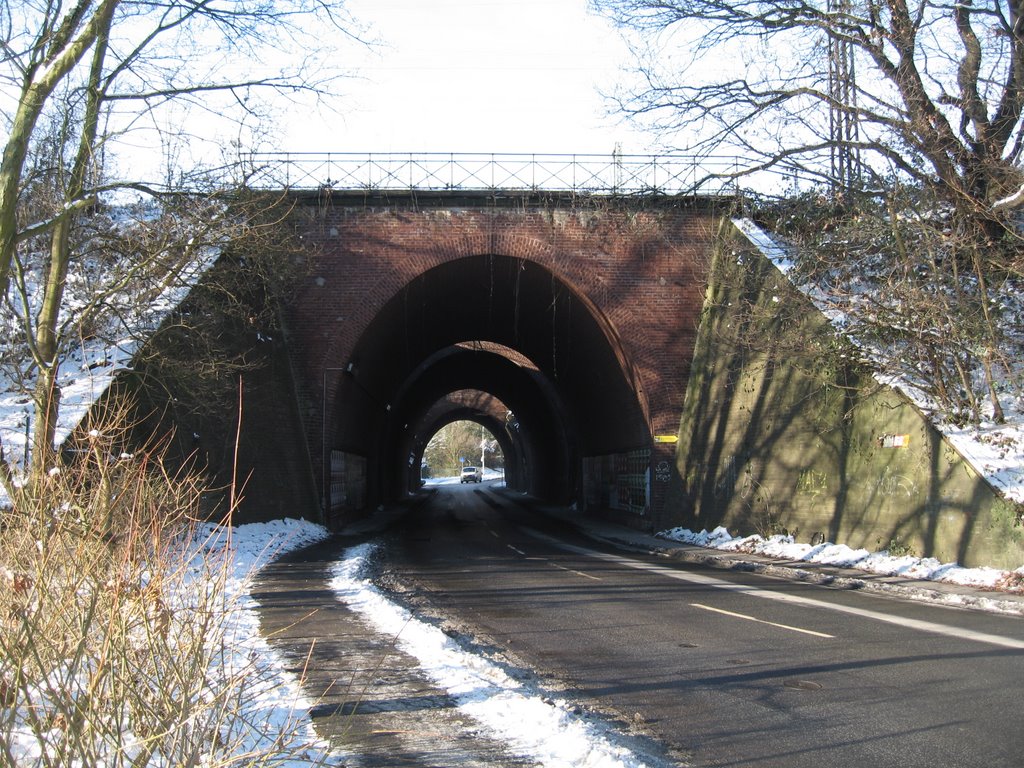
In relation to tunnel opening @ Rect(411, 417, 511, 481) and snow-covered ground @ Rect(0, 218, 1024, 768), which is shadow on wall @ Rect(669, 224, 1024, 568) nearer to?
snow-covered ground @ Rect(0, 218, 1024, 768)

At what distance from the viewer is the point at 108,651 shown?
3330 millimetres

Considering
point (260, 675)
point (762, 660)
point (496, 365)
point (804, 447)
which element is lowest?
point (762, 660)

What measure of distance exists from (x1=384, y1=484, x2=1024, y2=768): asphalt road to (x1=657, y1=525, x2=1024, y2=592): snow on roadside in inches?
66.9

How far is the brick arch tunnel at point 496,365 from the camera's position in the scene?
25.2 metres

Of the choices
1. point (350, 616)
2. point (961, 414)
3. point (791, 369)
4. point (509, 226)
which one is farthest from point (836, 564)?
point (509, 226)

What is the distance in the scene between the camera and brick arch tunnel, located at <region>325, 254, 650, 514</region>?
82.6 ft

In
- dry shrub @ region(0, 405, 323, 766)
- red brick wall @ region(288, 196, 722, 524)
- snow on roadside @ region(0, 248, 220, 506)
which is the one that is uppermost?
red brick wall @ region(288, 196, 722, 524)

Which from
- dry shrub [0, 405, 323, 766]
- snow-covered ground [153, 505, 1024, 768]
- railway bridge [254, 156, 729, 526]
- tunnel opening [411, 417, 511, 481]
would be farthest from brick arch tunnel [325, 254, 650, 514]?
tunnel opening [411, 417, 511, 481]

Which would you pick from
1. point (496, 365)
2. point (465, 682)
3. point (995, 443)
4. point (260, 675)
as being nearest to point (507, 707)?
point (465, 682)

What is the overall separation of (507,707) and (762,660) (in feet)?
9.58

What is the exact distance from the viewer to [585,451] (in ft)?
122

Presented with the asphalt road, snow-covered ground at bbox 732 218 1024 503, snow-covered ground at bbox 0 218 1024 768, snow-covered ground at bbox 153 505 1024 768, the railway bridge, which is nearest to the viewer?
snow-covered ground at bbox 153 505 1024 768

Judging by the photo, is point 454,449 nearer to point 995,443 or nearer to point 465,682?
point 995,443

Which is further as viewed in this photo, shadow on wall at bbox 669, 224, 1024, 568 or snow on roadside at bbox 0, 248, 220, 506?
snow on roadside at bbox 0, 248, 220, 506
